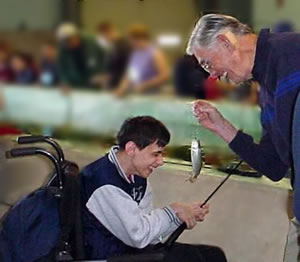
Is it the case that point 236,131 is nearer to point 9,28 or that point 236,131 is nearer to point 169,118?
point 169,118

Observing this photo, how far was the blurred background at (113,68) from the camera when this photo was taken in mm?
1666

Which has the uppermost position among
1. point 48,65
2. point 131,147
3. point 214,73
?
point 214,73

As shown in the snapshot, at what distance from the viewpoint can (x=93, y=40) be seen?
177cm

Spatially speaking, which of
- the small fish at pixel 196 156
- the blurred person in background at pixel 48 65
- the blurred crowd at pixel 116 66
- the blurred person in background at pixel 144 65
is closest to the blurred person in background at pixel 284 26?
the blurred crowd at pixel 116 66

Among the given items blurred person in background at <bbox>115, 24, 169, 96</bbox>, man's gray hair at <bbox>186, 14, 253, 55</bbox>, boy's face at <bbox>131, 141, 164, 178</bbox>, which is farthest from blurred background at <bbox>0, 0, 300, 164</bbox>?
man's gray hair at <bbox>186, 14, 253, 55</bbox>

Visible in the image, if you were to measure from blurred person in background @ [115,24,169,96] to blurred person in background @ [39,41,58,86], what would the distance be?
0.28 meters

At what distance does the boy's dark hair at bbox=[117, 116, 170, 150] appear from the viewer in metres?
1.60

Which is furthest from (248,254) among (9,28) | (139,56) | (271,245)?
(9,28)

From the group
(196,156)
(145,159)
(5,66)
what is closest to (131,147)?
(145,159)

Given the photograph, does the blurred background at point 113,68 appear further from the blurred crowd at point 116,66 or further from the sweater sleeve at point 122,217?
the sweater sleeve at point 122,217

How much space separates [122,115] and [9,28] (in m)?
0.48

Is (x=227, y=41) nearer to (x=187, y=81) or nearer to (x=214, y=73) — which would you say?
(x=214, y=73)

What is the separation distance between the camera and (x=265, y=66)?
4.02 ft

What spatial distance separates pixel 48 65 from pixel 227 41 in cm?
83
